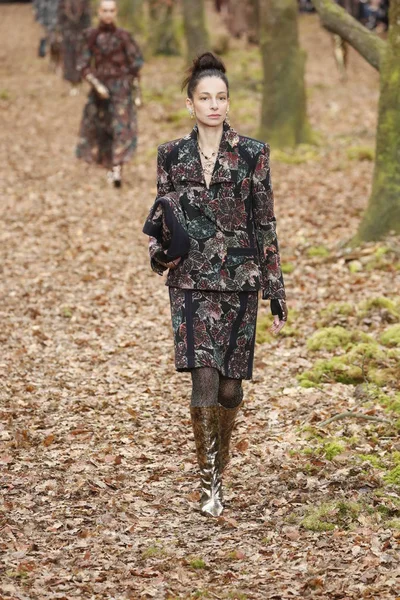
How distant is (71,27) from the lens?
22.5m

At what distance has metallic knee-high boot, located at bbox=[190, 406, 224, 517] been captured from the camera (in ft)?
16.7

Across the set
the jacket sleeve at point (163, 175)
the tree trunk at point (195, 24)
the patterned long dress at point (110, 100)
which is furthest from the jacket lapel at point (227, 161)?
the tree trunk at point (195, 24)

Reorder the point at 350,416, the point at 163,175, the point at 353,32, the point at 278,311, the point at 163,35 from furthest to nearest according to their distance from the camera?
the point at 163,35 → the point at 353,32 → the point at 350,416 → the point at 278,311 → the point at 163,175

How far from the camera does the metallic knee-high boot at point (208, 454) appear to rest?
509 centimetres

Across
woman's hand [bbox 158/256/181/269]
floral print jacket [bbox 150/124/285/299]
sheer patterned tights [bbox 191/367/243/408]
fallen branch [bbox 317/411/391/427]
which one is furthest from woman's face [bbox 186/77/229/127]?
fallen branch [bbox 317/411/391/427]

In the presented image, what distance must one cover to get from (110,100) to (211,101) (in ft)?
29.0

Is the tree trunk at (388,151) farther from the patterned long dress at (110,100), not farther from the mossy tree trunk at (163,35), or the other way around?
the mossy tree trunk at (163,35)

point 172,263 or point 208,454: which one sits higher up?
point 172,263

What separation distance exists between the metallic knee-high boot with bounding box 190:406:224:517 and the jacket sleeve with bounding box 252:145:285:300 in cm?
68

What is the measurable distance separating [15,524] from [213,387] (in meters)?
1.21

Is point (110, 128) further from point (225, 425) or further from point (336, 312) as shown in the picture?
point (225, 425)

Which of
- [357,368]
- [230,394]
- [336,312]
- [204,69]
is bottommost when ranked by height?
[336,312]

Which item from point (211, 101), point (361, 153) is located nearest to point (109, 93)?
point (361, 153)

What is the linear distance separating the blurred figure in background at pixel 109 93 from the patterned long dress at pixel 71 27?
8.39 metres
